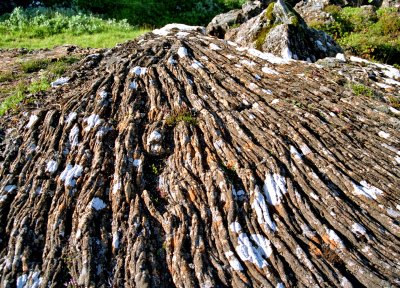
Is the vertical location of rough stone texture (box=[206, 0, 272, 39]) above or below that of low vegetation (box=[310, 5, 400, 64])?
above

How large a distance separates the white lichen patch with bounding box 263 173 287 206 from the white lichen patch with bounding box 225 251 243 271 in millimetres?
1949

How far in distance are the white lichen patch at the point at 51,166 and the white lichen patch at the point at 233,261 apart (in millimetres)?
5900

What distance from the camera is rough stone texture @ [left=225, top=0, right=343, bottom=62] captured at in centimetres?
1756

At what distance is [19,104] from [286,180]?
10.3m

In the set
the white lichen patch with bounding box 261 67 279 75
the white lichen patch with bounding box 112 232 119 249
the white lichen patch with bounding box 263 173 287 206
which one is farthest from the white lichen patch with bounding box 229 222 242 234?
the white lichen patch with bounding box 261 67 279 75

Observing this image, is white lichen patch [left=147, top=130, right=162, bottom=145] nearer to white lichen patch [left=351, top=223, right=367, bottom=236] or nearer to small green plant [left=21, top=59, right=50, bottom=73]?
white lichen patch [left=351, top=223, right=367, bottom=236]

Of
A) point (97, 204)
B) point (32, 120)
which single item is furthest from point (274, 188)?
point (32, 120)

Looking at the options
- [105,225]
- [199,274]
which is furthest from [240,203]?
[105,225]

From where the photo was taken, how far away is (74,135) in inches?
503

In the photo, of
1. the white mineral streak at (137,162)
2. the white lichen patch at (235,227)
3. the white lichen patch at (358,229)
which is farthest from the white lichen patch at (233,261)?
the white mineral streak at (137,162)

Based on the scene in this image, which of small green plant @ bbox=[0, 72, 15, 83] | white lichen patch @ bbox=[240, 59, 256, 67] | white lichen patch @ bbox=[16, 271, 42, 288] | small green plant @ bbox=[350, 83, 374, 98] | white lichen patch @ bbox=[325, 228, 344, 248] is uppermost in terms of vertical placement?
white lichen patch @ bbox=[240, 59, 256, 67]

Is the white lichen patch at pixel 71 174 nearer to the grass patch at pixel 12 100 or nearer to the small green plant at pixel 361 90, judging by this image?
the grass patch at pixel 12 100

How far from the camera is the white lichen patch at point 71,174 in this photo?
11.4 metres

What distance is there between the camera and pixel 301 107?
13391 millimetres
